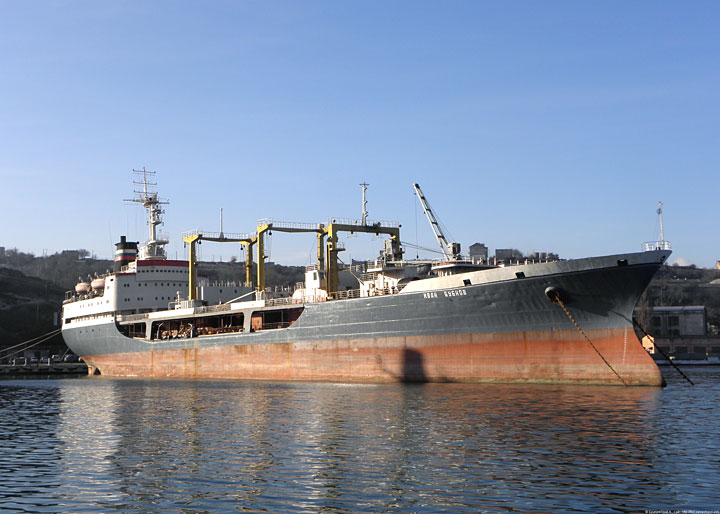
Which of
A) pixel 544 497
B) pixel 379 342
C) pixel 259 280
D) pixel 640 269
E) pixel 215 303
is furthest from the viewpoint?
pixel 215 303

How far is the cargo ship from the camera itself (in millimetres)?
33281

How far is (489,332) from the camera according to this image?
3569 centimetres

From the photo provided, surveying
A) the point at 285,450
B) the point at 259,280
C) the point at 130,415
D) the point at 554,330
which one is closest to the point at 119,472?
the point at 285,450

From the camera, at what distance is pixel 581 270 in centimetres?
3322

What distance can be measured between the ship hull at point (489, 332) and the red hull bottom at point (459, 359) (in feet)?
0.16

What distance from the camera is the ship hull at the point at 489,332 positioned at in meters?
33.0

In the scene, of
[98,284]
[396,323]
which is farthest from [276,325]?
[98,284]

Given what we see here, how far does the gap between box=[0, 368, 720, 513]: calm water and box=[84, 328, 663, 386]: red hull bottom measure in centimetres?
224

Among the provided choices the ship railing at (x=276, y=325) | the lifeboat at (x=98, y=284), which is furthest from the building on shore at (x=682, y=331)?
the lifeboat at (x=98, y=284)

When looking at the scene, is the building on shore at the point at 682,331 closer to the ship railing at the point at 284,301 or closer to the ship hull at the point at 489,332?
the ship railing at the point at 284,301

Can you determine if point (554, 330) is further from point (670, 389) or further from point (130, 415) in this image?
point (130, 415)

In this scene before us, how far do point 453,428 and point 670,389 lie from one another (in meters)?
17.2

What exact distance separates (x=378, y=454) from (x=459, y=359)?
18.8m

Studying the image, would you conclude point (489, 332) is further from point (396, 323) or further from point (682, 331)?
point (682, 331)
